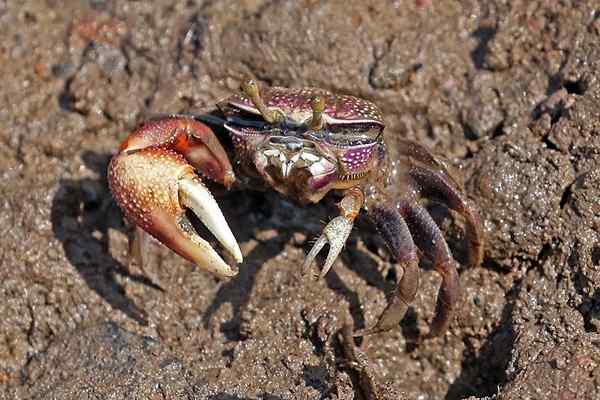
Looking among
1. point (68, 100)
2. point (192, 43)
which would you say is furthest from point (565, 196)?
point (68, 100)

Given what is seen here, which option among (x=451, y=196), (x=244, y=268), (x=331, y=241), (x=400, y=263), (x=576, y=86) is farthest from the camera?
(x=576, y=86)

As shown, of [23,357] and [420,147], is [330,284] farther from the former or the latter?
[23,357]

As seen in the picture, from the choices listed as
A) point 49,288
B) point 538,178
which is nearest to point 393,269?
point 538,178

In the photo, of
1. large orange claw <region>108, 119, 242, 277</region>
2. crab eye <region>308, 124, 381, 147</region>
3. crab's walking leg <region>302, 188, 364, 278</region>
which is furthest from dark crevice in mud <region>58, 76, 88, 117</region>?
crab's walking leg <region>302, 188, 364, 278</region>

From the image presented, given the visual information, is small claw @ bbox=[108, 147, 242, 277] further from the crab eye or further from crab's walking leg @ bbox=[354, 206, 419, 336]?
crab's walking leg @ bbox=[354, 206, 419, 336]

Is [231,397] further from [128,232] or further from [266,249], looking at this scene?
[128,232]

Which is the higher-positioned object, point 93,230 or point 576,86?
point 576,86
